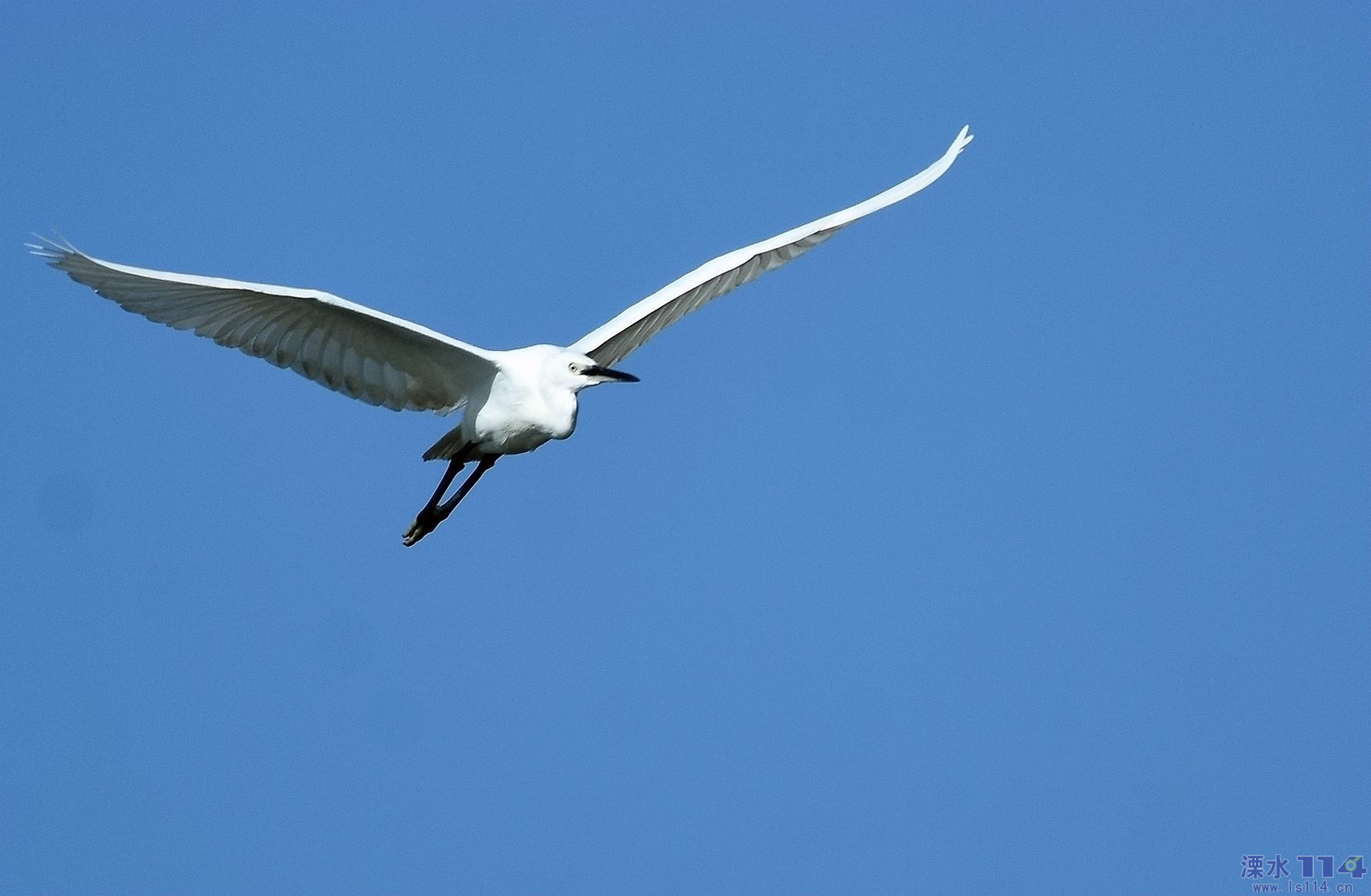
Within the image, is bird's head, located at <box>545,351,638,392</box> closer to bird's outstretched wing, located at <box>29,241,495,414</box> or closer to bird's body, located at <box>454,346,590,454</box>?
bird's body, located at <box>454,346,590,454</box>

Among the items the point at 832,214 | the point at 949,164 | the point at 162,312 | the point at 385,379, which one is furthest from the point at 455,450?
the point at 949,164

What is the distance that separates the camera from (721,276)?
45.4 feet

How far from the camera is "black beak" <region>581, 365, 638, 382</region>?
40.9 ft

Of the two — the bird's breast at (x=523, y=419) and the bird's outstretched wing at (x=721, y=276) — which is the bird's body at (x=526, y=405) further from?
the bird's outstretched wing at (x=721, y=276)

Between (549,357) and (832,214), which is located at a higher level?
(832,214)

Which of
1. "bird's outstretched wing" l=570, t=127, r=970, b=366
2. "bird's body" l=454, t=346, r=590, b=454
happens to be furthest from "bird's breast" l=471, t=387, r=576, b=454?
"bird's outstretched wing" l=570, t=127, r=970, b=366

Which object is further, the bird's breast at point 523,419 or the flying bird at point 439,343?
the bird's breast at point 523,419

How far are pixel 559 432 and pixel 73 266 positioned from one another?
3.50 m

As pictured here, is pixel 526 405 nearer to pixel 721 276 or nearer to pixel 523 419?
pixel 523 419

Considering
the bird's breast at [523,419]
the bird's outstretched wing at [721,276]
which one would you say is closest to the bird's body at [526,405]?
the bird's breast at [523,419]

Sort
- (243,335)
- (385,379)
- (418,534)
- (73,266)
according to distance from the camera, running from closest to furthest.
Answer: (73,266) < (243,335) < (385,379) < (418,534)

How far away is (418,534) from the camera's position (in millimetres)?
13539

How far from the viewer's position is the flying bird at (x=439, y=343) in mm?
11297

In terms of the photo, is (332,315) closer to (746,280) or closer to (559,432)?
(559,432)
